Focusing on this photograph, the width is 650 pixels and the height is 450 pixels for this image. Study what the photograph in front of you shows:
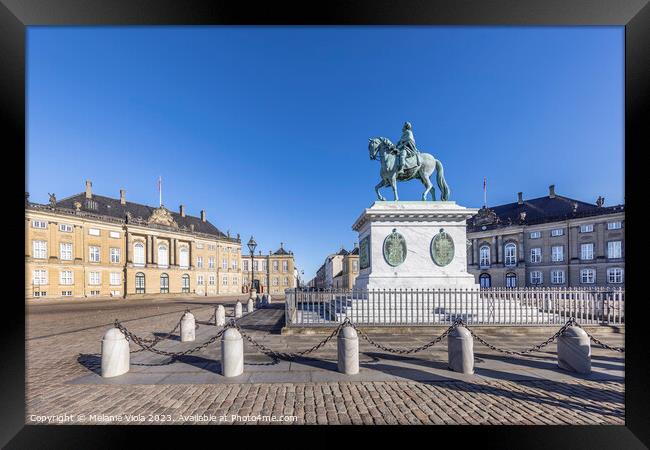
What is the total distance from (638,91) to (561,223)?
44774 mm

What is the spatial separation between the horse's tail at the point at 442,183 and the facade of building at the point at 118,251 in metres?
42.9

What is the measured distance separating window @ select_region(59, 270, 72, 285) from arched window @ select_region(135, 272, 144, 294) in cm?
777

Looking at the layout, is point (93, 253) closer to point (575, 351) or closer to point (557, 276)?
point (575, 351)

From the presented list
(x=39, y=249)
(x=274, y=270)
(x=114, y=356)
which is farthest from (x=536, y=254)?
(x=39, y=249)

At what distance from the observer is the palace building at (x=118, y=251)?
3388 centimetres

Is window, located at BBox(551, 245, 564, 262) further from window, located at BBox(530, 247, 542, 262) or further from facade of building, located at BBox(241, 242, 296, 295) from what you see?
facade of building, located at BBox(241, 242, 296, 295)

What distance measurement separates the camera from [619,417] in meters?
4.09

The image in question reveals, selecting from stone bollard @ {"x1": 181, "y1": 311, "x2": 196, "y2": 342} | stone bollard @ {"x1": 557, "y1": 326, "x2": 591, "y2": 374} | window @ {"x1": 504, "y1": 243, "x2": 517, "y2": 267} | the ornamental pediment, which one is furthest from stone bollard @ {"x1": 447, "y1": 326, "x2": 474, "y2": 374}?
the ornamental pediment

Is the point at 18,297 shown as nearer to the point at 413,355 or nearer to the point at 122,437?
the point at 122,437

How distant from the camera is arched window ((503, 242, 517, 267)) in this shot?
4262 centimetres

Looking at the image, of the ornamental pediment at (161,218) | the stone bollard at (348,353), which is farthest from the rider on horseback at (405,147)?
the ornamental pediment at (161,218)

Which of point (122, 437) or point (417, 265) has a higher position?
point (417, 265)

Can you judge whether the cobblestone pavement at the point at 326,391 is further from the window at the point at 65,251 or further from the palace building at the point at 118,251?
the window at the point at 65,251

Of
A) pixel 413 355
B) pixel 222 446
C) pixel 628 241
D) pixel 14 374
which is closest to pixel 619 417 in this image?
pixel 628 241
